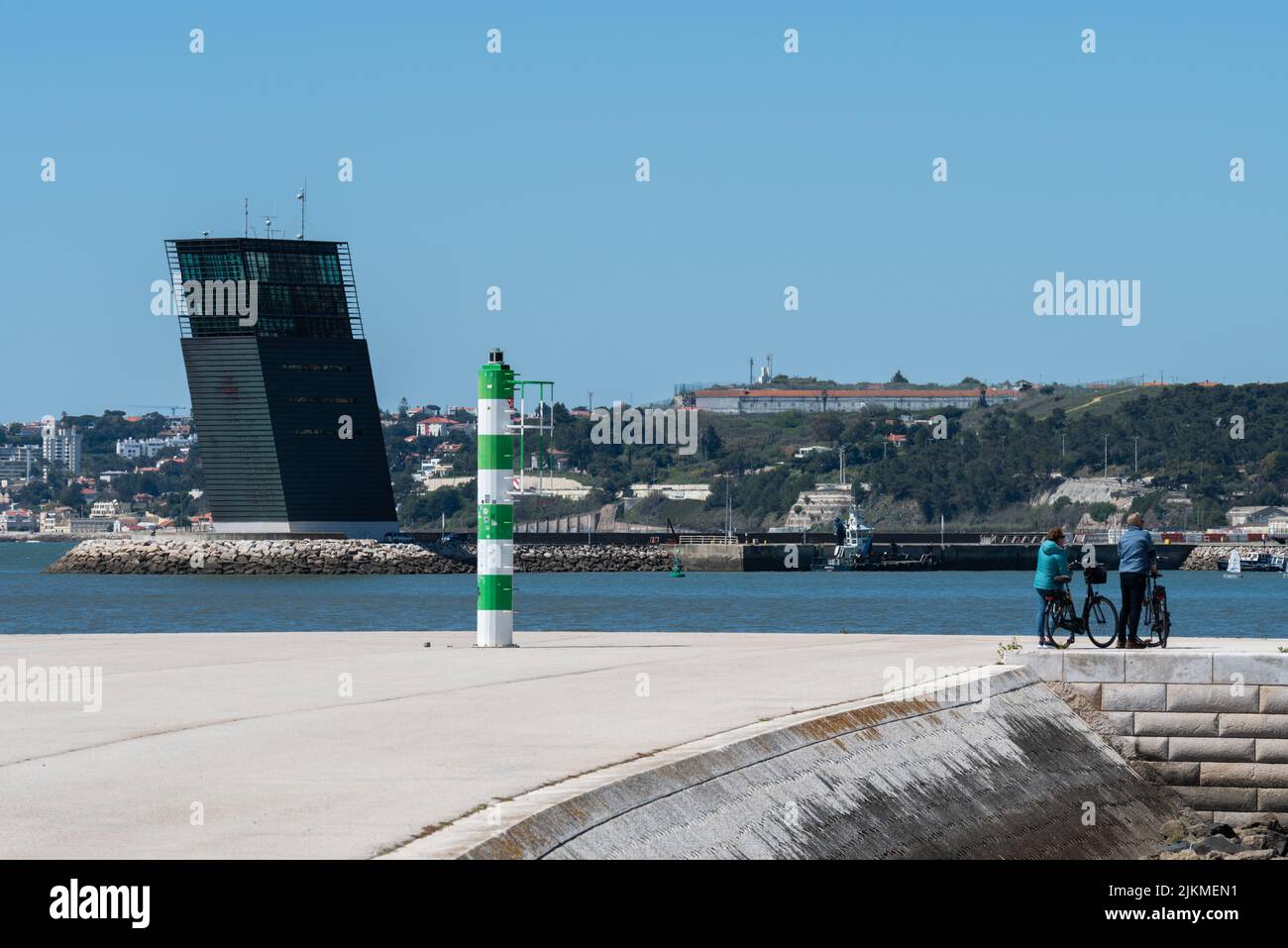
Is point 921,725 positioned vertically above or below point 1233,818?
above

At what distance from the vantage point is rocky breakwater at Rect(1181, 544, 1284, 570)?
188 m

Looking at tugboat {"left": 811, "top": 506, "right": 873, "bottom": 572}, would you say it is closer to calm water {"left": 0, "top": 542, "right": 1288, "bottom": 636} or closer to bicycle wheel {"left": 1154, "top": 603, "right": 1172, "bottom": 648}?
calm water {"left": 0, "top": 542, "right": 1288, "bottom": 636}

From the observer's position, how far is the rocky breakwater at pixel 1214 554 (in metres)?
188

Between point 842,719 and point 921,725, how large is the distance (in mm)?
1340

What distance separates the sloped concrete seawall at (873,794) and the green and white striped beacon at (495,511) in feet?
26.3

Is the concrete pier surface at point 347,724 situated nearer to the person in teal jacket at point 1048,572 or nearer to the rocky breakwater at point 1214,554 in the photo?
the person in teal jacket at point 1048,572

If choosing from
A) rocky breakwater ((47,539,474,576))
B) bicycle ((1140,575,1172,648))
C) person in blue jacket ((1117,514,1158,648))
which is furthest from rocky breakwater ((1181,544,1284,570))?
person in blue jacket ((1117,514,1158,648))

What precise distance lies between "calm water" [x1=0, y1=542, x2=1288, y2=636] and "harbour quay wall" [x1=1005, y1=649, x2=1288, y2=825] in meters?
32.7

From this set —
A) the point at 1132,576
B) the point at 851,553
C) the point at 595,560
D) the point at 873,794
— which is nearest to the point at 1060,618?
the point at 1132,576

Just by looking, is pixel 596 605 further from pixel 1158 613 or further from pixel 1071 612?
pixel 1158 613
